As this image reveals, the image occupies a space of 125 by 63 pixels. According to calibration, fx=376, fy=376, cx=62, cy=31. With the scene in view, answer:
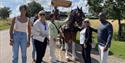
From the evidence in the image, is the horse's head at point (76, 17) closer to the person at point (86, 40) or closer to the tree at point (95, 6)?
the person at point (86, 40)

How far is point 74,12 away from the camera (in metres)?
14.7

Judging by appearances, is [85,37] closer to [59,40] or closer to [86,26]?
[86,26]

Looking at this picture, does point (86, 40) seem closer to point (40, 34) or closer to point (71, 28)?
point (40, 34)

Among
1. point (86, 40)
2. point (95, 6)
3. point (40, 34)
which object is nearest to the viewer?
point (40, 34)

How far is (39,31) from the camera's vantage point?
11.7m

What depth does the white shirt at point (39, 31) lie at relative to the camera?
11.6 m

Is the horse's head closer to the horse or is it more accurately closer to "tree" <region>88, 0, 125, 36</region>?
the horse

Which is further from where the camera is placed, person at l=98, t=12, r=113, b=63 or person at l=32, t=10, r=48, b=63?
person at l=32, t=10, r=48, b=63

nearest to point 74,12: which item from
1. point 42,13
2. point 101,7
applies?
point 42,13

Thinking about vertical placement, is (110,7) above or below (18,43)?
below

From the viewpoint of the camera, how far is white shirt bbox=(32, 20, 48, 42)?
11570 millimetres

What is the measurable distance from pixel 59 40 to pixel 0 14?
3099 inches

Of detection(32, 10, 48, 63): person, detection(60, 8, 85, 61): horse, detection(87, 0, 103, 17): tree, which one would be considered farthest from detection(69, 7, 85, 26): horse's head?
detection(87, 0, 103, 17): tree

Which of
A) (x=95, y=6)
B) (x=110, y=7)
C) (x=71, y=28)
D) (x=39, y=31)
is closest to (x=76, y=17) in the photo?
(x=71, y=28)
